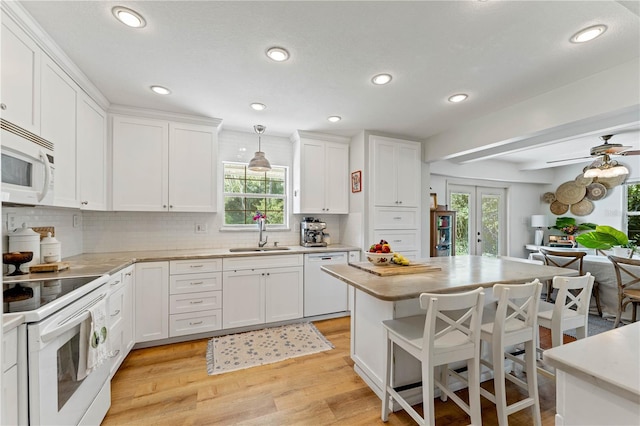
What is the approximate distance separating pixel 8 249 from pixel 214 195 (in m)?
1.74

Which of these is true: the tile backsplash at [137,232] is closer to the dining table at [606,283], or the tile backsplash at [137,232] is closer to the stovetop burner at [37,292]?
the stovetop burner at [37,292]

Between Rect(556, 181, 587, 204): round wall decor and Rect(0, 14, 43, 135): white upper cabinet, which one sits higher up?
Rect(0, 14, 43, 135): white upper cabinet

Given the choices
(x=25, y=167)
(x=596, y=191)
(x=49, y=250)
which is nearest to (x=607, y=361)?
(x=25, y=167)

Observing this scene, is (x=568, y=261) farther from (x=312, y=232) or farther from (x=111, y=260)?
(x=111, y=260)

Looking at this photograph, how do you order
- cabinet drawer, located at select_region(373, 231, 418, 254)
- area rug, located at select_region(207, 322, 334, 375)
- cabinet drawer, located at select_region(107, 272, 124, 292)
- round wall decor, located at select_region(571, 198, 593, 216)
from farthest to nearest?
1. round wall decor, located at select_region(571, 198, 593, 216)
2. cabinet drawer, located at select_region(373, 231, 418, 254)
3. area rug, located at select_region(207, 322, 334, 375)
4. cabinet drawer, located at select_region(107, 272, 124, 292)

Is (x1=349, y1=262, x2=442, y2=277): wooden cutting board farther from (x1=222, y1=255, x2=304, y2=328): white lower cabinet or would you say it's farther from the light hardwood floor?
(x1=222, y1=255, x2=304, y2=328): white lower cabinet

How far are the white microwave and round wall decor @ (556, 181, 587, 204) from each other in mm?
8542

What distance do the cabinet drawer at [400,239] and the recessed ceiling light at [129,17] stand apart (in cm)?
312

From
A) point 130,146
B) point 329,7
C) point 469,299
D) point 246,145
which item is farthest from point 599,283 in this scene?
point 130,146

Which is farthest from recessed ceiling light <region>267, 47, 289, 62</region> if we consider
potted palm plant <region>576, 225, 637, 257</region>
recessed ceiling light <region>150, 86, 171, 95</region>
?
potted palm plant <region>576, 225, 637, 257</region>

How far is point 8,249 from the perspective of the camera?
1.98 m

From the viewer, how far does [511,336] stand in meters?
1.71

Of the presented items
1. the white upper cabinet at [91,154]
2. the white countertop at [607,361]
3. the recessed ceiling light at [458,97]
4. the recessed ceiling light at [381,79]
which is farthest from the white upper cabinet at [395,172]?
the white upper cabinet at [91,154]

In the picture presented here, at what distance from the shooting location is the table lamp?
615 cm
